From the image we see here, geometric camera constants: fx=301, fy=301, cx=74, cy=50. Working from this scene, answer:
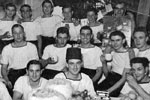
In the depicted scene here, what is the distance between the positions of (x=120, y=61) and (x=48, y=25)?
179 centimetres

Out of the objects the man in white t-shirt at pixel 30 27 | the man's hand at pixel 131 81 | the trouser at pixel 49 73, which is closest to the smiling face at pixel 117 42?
the trouser at pixel 49 73

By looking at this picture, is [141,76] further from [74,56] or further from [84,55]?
[84,55]

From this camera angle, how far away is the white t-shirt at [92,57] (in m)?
4.12

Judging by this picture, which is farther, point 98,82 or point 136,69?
point 98,82

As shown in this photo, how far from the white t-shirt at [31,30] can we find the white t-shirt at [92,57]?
3.94 ft

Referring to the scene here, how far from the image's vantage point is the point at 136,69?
3119 millimetres

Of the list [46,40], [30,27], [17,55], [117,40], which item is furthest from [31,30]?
[117,40]

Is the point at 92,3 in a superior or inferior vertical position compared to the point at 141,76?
superior

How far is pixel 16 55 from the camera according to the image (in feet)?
13.4

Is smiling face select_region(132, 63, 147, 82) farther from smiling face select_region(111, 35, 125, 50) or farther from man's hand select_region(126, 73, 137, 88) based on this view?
smiling face select_region(111, 35, 125, 50)

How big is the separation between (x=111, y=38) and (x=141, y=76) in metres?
0.99

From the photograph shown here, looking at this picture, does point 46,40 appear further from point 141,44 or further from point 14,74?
point 141,44

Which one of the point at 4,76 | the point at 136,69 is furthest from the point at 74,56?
the point at 4,76

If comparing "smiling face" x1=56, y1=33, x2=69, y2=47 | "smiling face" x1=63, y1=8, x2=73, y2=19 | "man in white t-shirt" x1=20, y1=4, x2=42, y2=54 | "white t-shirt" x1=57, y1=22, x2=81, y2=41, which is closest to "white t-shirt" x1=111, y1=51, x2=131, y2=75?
"smiling face" x1=56, y1=33, x2=69, y2=47
